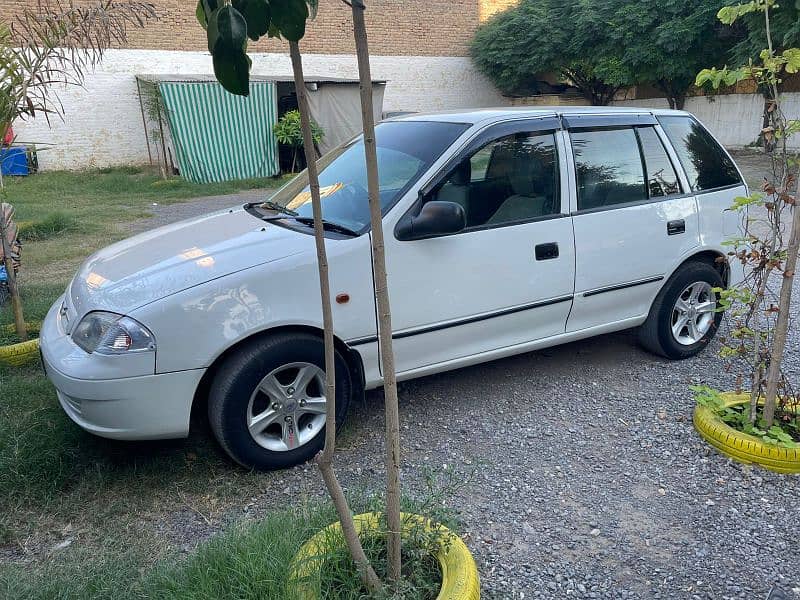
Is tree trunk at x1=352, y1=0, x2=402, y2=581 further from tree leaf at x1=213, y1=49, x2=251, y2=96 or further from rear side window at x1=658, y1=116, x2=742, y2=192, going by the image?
rear side window at x1=658, y1=116, x2=742, y2=192

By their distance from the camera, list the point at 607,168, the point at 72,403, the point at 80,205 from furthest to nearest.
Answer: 1. the point at 80,205
2. the point at 607,168
3. the point at 72,403

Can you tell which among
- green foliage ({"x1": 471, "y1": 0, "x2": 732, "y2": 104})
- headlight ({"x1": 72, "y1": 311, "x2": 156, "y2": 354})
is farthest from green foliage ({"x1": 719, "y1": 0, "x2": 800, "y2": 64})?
headlight ({"x1": 72, "y1": 311, "x2": 156, "y2": 354})

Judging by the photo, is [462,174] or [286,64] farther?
[286,64]

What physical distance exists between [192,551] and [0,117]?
3.47 meters

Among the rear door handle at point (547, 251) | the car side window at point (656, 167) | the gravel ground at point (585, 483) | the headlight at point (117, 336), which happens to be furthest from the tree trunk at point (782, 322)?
the headlight at point (117, 336)

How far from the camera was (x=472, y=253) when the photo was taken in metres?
3.68

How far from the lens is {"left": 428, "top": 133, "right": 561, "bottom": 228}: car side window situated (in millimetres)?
3770

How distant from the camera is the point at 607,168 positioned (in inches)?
169

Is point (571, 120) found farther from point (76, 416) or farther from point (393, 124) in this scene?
point (76, 416)

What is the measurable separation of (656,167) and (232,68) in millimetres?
3676

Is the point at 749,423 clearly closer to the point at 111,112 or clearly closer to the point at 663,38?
the point at 663,38

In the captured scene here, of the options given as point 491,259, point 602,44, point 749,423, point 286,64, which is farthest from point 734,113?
point 491,259

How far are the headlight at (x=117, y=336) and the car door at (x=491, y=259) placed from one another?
1.24 m

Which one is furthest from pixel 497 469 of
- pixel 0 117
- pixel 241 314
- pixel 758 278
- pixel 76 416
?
pixel 0 117
